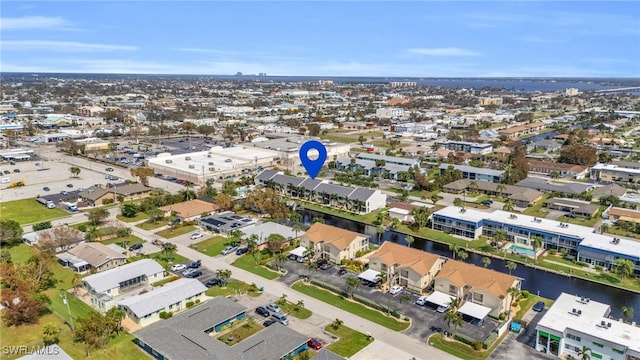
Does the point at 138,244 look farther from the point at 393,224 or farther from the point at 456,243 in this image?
the point at 456,243

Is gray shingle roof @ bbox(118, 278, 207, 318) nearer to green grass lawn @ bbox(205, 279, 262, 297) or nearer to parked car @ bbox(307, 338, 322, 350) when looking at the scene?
green grass lawn @ bbox(205, 279, 262, 297)

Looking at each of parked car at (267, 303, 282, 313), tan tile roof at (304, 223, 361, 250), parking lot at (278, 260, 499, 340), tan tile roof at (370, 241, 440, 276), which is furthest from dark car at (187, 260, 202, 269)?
tan tile roof at (370, 241, 440, 276)

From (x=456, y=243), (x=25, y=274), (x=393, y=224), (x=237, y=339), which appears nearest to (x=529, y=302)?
(x=456, y=243)

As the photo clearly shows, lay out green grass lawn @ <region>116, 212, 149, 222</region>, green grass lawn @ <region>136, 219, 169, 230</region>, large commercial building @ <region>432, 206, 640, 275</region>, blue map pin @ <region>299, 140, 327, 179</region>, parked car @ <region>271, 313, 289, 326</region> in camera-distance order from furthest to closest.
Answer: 1. green grass lawn @ <region>116, 212, 149, 222</region>
2. green grass lawn @ <region>136, 219, 169, 230</region>
3. blue map pin @ <region>299, 140, 327, 179</region>
4. large commercial building @ <region>432, 206, 640, 275</region>
5. parked car @ <region>271, 313, 289, 326</region>

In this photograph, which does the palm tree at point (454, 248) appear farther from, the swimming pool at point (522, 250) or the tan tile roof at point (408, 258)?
the tan tile roof at point (408, 258)

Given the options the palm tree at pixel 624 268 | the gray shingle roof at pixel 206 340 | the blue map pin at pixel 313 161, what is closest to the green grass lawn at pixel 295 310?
the gray shingle roof at pixel 206 340
